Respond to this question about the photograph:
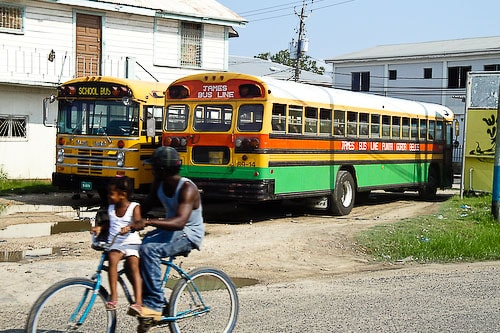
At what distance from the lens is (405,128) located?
18.8 metres

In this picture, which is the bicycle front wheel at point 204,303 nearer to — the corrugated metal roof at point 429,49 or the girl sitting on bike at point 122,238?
the girl sitting on bike at point 122,238

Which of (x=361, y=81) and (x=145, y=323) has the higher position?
(x=361, y=81)

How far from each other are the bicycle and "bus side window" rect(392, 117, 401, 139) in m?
12.3

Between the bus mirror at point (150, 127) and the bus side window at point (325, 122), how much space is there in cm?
356

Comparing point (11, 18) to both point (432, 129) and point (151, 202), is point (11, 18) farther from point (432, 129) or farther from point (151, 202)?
point (151, 202)

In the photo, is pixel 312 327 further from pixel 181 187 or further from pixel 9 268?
pixel 9 268

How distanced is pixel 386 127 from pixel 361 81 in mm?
32884

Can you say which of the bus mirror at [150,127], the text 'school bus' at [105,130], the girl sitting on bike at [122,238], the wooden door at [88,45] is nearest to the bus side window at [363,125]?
the text 'school bus' at [105,130]

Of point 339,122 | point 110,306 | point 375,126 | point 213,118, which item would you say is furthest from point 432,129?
point 110,306

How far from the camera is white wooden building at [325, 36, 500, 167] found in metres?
44.0

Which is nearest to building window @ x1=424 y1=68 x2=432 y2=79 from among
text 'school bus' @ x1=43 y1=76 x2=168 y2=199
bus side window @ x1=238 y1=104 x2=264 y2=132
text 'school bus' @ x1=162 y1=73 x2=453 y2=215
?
text 'school bus' @ x1=162 y1=73 x2=453 y2=215

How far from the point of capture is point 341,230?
1324 centimetres

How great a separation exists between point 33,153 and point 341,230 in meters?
11.6

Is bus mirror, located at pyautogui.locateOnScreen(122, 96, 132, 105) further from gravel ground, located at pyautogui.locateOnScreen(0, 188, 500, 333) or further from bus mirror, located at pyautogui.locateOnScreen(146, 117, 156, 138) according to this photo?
gravel ground, located at pyautogui.locateOnScreen(0, 188, 500, 333)
